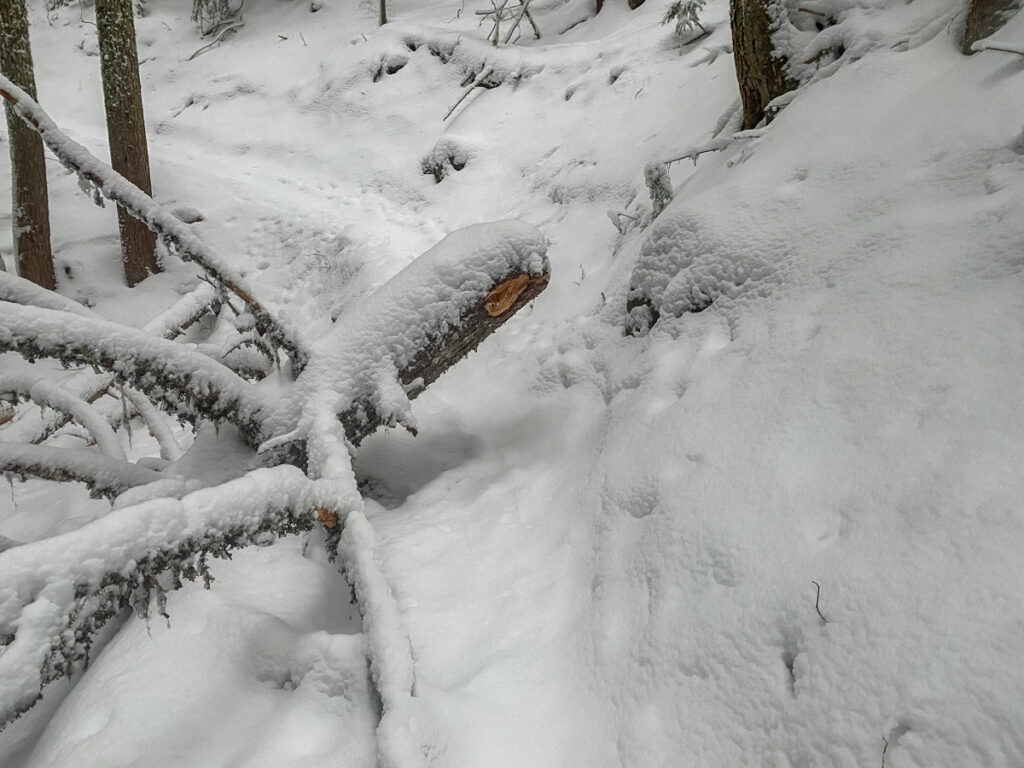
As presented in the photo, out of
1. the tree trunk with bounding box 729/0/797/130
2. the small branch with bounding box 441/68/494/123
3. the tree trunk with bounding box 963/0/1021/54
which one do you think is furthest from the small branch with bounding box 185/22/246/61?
the tree trunk with bounding box 963/0/1021/54

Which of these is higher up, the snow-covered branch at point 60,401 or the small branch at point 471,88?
the small branch at point 471,88

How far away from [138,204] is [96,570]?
4.72 feet

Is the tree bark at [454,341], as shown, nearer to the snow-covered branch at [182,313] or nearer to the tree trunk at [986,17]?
the snow-covered branch at [182,313]

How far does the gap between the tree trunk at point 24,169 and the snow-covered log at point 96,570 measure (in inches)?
208

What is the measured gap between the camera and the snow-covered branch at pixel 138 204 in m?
2.01

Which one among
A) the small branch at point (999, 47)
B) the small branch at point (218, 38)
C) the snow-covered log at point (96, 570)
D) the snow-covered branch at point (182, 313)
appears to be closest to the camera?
the snow-covered log at point (96, 570)

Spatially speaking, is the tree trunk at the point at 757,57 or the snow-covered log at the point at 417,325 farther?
the tree trunk at the point at 757,57

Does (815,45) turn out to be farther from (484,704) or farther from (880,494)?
(484,704)

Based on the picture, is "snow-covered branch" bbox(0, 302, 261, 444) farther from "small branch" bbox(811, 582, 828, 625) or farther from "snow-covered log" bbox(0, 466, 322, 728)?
"small branch" bbox(811, 582, 828, 625)

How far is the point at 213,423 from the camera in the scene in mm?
2338

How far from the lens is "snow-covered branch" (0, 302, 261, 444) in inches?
70.4

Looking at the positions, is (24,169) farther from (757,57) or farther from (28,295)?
(757,57)

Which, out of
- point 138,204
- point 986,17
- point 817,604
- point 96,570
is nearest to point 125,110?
point 138,204

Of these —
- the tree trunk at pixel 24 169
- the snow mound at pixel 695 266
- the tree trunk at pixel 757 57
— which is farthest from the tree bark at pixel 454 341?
the tree trunk at pixel 24 169
